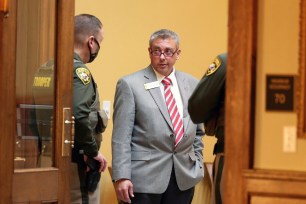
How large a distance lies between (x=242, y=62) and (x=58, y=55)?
1.29 m

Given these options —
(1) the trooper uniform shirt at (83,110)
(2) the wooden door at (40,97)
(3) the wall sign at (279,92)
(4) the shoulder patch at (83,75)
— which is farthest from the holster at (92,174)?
(3) the wall sign at (279,92)

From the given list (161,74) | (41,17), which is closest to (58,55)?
(41,17)

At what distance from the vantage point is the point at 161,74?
404 centimetres

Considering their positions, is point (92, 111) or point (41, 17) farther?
point (92, 111)

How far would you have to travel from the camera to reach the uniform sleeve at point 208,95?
2.85 metres

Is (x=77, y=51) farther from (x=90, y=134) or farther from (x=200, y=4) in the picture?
(x=200, y=4)

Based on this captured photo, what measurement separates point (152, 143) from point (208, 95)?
1089mm

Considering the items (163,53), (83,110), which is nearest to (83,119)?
(83,110)

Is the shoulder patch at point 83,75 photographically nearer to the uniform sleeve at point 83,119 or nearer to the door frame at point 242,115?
the uniform sleeve at point 83,119

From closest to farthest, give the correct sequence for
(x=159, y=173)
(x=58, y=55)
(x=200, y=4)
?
(x=58, y=55), (x=159, y=173), (x=200, y=4)

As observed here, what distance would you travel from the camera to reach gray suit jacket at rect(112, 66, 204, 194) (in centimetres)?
386

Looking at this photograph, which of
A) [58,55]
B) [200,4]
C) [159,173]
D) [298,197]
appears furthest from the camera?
[200,4]

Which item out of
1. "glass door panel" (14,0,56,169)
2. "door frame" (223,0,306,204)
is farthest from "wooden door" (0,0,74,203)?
"door frame" (223,0,306,204)

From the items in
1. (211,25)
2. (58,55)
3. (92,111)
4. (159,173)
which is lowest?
(159,173)
